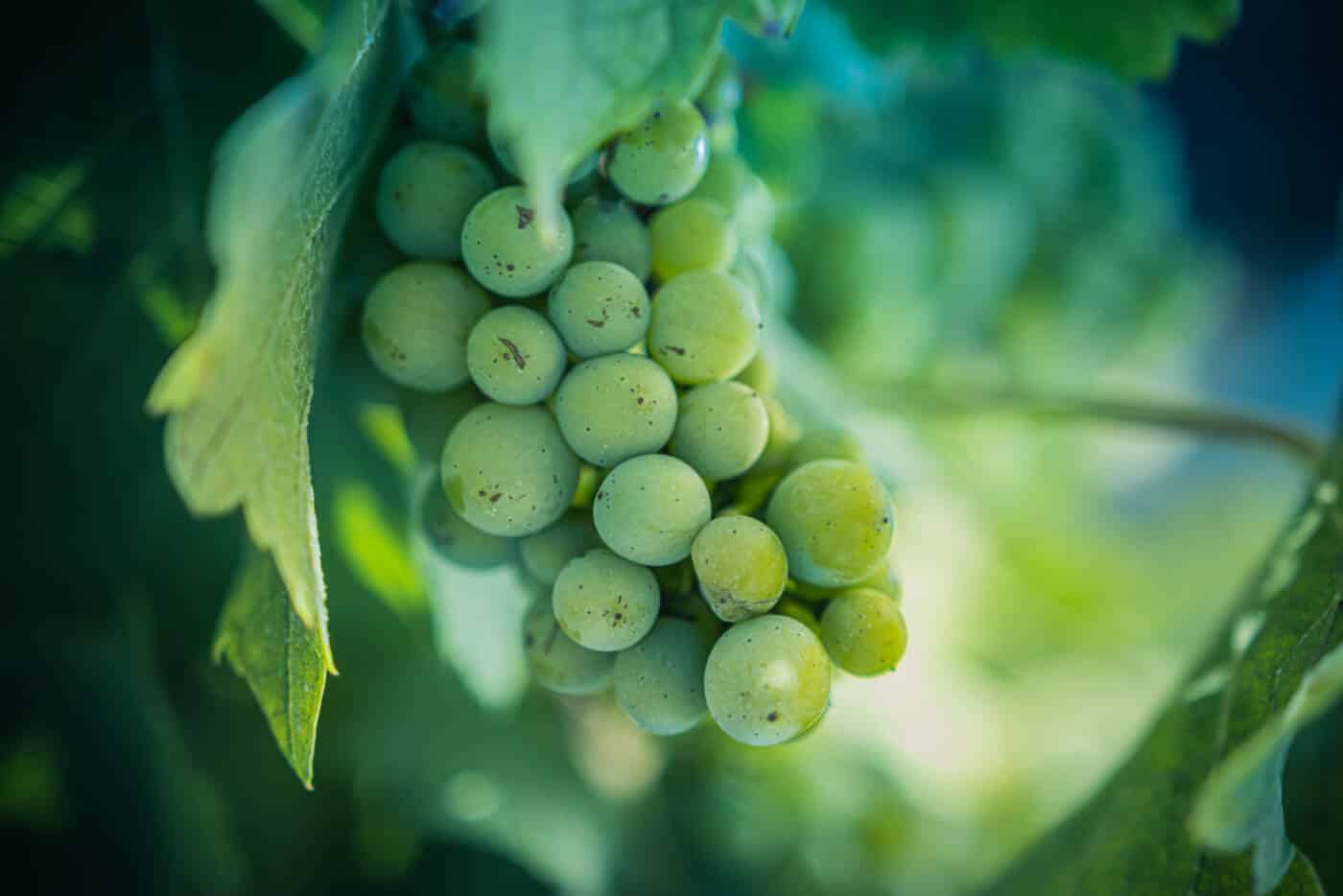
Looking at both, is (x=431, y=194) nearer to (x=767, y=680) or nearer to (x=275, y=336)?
(x=275, y=336)

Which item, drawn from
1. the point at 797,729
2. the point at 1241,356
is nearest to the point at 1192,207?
the point at 1241,356

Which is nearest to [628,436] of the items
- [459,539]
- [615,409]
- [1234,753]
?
[615,409]

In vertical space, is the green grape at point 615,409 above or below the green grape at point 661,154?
below

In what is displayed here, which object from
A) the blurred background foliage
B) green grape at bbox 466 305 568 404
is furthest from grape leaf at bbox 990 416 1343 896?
green grape at bbox 466 305 568 404

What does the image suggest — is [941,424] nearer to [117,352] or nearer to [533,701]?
[533,701]

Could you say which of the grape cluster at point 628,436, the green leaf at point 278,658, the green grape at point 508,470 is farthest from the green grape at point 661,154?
the green leaf at point 278,658

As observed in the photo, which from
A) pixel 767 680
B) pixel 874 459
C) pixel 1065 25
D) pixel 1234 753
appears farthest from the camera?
pixel 874 459

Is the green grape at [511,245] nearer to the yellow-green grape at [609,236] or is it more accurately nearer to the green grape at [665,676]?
the yellow-green grape at [609,236]
